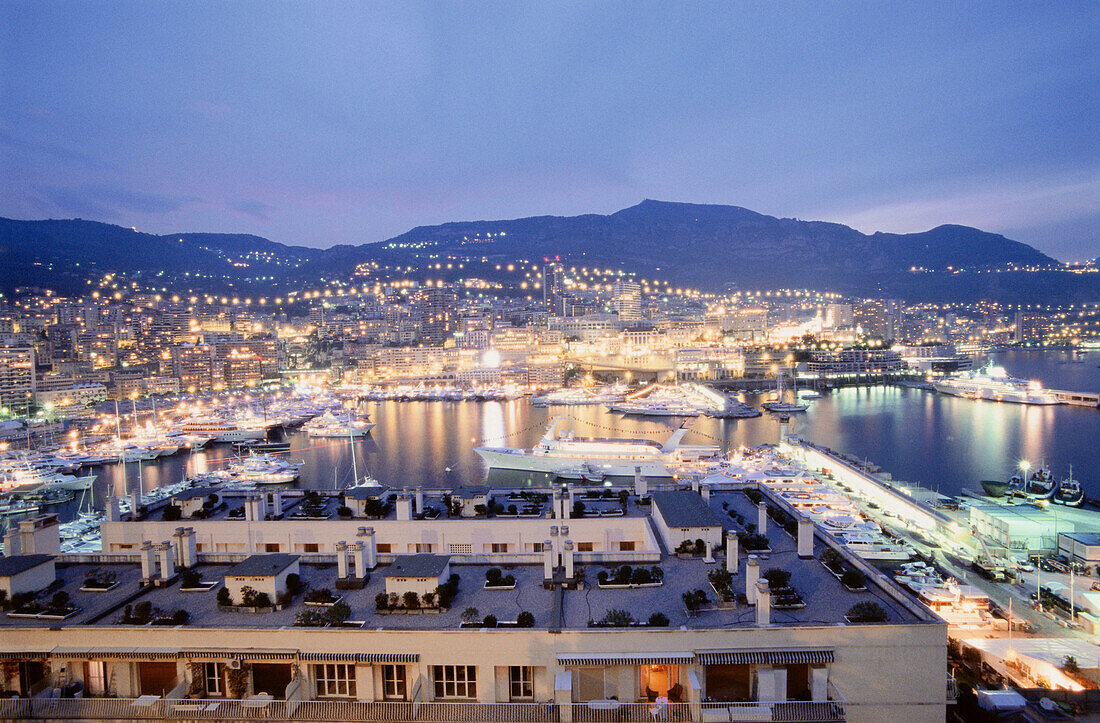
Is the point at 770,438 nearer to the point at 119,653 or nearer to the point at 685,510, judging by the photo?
the point at 685,510

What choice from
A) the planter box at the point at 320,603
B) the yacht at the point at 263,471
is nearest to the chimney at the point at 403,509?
the planter box at the point at 320,603

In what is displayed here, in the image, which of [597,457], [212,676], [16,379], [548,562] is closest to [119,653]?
[212,676]

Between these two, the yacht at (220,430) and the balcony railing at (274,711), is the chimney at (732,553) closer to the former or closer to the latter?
the balcony railing at (274,711)

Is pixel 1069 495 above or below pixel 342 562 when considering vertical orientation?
below

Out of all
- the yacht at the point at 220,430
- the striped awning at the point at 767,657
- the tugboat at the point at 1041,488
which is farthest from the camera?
the yacht at the point at 220,430

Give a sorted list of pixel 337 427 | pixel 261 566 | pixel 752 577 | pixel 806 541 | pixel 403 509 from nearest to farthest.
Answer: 1. pixel 752 577
2. pixel 261 566
3. pixel 806 541
4. pixel 403 509
5. pixel 337 427

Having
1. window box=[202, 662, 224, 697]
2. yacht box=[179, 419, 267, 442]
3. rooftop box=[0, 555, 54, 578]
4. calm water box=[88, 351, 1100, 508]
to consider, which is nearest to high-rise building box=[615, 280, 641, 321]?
calm water box=[88, 351, 1100, 508]

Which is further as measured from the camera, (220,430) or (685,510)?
(220,430)

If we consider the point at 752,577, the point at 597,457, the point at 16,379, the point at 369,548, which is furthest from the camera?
the point at 16,379
